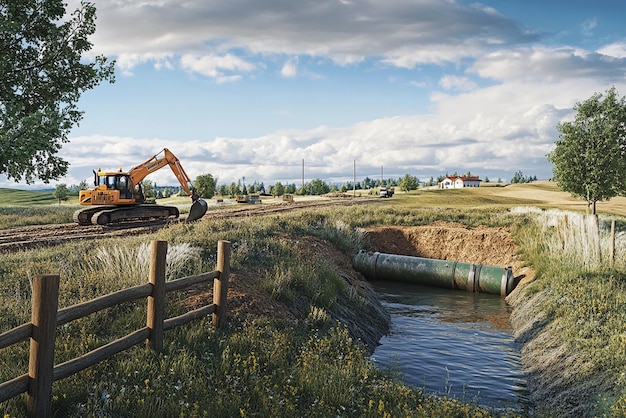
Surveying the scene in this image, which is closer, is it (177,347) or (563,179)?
(177,347)

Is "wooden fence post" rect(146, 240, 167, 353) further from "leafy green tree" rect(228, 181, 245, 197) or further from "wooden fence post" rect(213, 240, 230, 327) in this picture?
"leafy green tree" rect(228, 181, 245, 197)

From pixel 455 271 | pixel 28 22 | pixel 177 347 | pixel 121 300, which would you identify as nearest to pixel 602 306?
pixel 455 271

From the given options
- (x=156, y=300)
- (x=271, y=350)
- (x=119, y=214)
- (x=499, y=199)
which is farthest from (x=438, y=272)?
(x=499, y=199)

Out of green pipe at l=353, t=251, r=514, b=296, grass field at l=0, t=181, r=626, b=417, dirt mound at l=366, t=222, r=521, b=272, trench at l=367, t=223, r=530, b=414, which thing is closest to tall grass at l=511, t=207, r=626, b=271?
grass field at l=0, t=181, r=626, b=417

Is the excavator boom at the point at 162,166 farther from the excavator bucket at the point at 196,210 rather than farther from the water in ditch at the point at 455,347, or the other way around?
the water in ditch at the point at 455,347

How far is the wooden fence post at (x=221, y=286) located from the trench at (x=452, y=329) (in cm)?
375

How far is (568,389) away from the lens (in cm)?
929

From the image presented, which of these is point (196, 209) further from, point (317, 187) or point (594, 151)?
point (317, 187)

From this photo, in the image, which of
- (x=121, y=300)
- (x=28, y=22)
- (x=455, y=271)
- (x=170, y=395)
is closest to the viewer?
(x=170, y=395)

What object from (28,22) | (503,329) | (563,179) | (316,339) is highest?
(28,22)

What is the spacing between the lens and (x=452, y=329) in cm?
1455

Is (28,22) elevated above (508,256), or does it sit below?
above

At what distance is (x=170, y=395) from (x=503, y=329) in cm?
1089

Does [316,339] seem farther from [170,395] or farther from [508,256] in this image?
[508,256]
